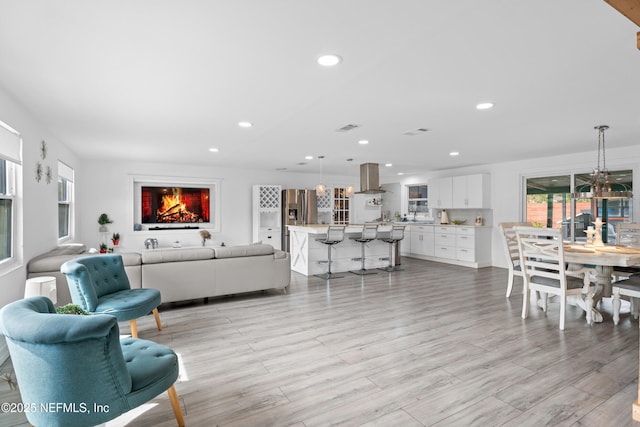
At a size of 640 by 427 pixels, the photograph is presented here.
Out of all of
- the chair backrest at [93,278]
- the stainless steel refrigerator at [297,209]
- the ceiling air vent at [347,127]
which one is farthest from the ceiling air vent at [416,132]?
the stainless steel refrigerator at [297,209]

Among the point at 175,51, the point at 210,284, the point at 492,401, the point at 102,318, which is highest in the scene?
the point at 175,51

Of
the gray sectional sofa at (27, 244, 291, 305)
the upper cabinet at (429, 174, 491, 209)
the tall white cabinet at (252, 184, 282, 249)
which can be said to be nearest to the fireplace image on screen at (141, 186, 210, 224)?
the tall white cabinet at (252, 184, 282, 249)

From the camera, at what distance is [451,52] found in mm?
2432

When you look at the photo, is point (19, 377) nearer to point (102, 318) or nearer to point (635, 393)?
point (102, 318)

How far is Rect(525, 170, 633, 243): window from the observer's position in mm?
6117

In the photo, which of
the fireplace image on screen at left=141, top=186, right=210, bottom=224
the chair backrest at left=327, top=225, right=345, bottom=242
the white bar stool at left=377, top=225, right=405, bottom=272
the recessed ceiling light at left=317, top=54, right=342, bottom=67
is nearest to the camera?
the recessed ceiling light at left=317, top=54, right=342, bottom=67

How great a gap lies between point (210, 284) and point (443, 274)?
4.57 m

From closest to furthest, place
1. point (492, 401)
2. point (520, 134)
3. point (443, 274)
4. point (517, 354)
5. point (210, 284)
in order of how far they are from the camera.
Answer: point (492, 401) < point (517, 354) < point (210, 284) < point (520, 134) < point (443, 274)

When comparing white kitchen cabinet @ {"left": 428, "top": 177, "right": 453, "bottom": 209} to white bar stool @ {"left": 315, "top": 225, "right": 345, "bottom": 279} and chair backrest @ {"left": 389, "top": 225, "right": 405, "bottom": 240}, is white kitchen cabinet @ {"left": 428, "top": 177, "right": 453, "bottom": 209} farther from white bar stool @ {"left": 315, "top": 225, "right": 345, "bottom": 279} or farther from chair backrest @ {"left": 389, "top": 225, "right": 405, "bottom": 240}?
white bar stool @ {"left": 315, "top": 225, "right": 345, "bottom": 279}

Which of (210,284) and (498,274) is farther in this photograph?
(498,274)

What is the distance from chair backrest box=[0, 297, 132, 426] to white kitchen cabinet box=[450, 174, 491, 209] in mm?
7898

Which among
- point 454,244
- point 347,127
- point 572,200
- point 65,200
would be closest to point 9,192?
point 65,200

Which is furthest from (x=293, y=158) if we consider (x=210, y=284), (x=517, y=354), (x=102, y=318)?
(x=102, y=318)

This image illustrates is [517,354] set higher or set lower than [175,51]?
lower
